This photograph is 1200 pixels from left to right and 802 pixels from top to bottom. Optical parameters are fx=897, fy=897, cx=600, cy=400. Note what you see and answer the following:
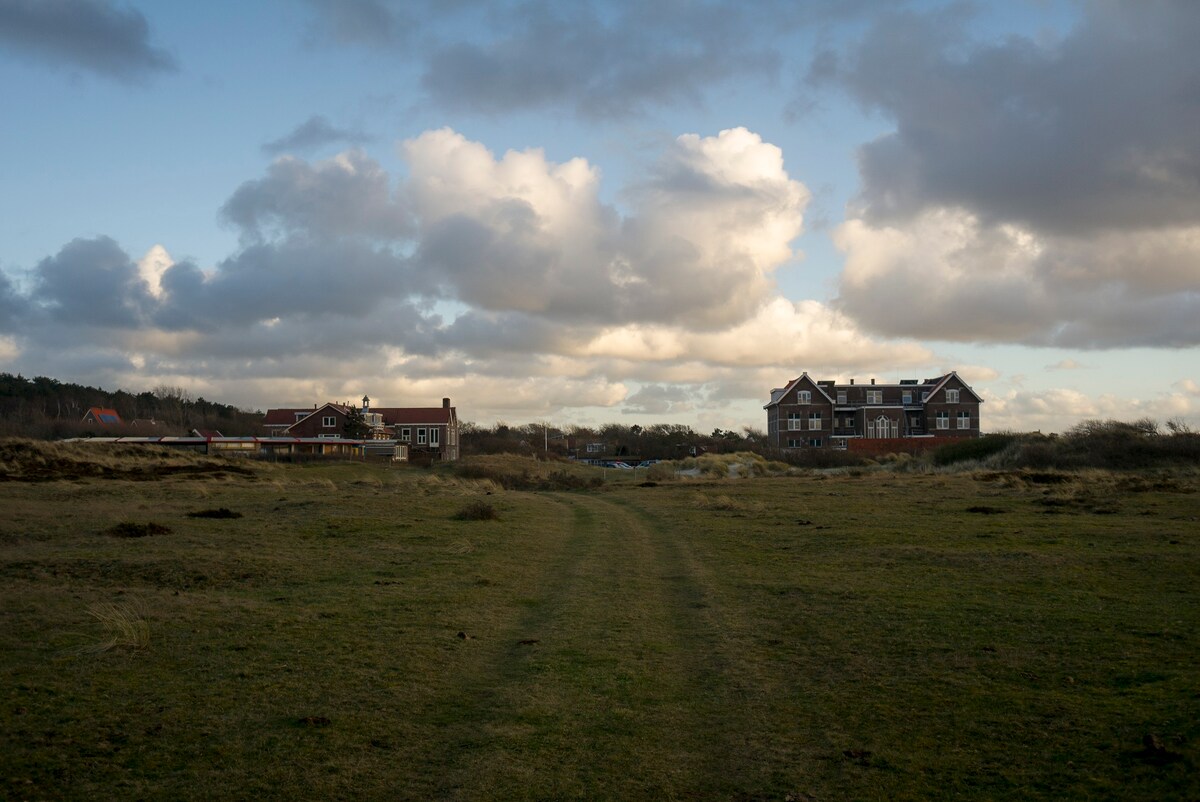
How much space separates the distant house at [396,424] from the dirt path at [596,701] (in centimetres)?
8500

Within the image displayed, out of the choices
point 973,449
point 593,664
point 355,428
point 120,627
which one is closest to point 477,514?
point 120,627

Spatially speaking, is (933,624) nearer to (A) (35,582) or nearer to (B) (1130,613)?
(B) (1130,613)

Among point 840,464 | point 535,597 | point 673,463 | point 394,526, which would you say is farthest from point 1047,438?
point 535,597

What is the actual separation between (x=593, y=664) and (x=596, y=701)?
1439mm

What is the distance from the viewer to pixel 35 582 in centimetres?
1394

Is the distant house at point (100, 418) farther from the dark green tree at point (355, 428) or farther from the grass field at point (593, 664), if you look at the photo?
the grass field at point (593, 664)

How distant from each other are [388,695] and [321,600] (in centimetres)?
538

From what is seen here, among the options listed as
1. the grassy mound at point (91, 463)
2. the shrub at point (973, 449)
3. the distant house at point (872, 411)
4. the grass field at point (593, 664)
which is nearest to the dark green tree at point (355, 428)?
the grassy mound at point (91, 463)

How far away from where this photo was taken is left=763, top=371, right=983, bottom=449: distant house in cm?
9806

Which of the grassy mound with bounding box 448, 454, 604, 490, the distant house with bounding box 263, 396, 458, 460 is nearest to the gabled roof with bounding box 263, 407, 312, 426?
the distant house with bounding box 263, 396, 458, 460

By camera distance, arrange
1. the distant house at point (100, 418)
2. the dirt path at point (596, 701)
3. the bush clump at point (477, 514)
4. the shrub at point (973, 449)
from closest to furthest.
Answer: the dirt path at point (596, 701), the bush clump at point (477, 514), the shrub at point (973, 449), the distant house at point (100, 418)

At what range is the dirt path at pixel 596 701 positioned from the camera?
6754mm

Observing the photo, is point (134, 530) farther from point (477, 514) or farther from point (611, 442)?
point (611, 442)

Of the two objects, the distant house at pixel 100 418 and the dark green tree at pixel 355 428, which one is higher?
the distant house at pixel 100 418
